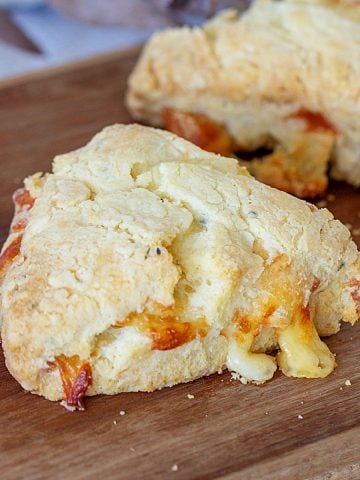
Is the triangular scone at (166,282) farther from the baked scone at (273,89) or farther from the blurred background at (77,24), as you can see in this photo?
the blurred background at (77,24)

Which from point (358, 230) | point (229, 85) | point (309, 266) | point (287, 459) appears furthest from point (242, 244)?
point (229, 85)

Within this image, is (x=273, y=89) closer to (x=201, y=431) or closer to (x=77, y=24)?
(x=201, y=431)

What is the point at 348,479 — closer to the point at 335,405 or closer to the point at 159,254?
the point at 335,405

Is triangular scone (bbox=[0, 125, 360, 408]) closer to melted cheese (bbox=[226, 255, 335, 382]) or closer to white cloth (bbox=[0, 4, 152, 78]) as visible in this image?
melted cheese (bbox=[226, 255, 335, 382])

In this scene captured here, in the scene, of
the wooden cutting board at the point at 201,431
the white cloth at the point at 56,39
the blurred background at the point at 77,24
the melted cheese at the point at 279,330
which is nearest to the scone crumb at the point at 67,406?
the wooden cutting board at the point at 201,431

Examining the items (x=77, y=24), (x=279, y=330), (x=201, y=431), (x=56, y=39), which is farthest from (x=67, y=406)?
(x=77, y=24)
